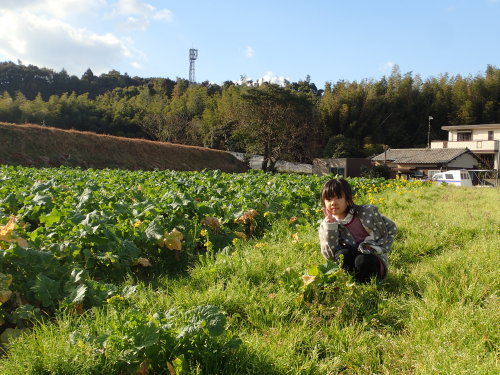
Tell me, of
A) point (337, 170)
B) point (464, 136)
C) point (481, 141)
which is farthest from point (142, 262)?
point (464, 136)

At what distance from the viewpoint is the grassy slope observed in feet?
6.23

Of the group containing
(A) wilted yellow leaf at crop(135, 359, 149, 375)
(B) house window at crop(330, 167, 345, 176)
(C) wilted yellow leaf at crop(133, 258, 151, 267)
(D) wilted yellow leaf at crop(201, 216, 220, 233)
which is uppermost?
(B) house window at crop(330, 167, 345, 176)

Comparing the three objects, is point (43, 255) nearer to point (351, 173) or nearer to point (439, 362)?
point (439, 362)

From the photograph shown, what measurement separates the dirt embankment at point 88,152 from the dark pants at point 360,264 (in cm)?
1980

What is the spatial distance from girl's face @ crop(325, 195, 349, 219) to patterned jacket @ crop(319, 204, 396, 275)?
7 centimetres

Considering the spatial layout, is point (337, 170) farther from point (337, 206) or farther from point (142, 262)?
point (142, 262)

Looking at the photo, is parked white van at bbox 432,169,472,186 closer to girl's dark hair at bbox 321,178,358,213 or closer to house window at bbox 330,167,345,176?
house window at bbox 330,167,345,176

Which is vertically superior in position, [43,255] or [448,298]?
[43,255]

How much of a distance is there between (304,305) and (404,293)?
81cm

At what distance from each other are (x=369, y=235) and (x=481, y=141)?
3769cm

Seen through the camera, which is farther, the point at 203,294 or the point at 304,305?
the point at 203,294

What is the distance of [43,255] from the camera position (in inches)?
102

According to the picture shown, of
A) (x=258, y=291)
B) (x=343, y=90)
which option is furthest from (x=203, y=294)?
(x=343, y=90)

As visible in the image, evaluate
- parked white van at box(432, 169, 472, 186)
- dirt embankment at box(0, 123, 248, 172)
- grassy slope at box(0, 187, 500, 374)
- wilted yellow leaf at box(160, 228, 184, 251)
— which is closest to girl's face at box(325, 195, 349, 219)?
grassy slope at box(0, 187, 500, 374)
